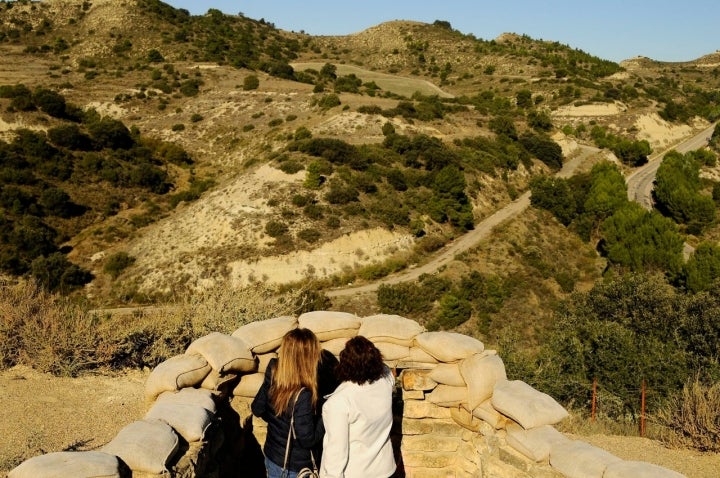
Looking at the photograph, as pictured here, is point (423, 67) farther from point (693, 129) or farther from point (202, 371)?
point (202, 371)

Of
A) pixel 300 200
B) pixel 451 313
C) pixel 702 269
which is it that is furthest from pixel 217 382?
pixel 300 200

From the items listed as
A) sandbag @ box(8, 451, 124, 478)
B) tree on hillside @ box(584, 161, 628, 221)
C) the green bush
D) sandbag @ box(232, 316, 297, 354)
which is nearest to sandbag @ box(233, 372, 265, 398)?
sandbag @ box(232, 316, 297, 354)

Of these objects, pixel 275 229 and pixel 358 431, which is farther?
pixel 275 229

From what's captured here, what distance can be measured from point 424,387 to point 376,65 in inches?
4338

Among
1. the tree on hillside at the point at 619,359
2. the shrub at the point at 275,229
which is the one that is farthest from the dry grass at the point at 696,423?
the shrub at the point at 275,229

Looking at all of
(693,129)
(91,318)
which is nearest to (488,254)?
(91,318)

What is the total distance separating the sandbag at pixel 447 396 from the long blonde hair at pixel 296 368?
3.01 meters

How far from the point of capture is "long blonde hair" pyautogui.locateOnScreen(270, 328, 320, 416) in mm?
5352

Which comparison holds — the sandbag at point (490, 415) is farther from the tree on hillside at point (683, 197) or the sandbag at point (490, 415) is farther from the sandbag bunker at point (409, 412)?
the tree on hillside at point (683, 197)

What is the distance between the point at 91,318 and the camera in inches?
424

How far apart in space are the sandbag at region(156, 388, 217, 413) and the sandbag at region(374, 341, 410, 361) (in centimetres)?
253

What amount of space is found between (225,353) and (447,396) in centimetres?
306

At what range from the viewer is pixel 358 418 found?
5301 millimetres

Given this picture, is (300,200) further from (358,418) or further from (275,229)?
(358,418)
